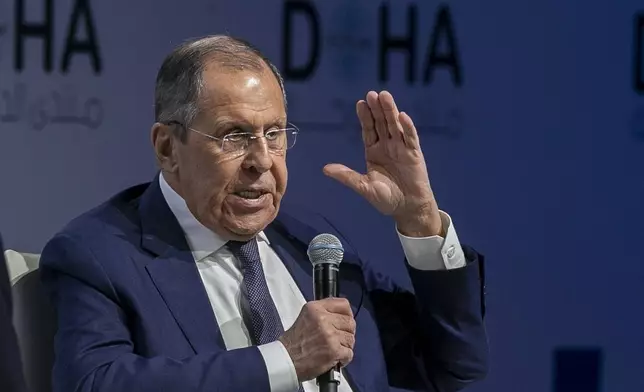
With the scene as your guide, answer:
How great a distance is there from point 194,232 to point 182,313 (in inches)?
9.1

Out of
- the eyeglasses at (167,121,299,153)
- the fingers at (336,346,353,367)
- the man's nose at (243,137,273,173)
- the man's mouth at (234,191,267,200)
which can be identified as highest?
the eyeglasses at (167,121,299,153)

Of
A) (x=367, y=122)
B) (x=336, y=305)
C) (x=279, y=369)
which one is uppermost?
(x=367, y=122)

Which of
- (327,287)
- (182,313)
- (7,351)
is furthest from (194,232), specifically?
(7,351)

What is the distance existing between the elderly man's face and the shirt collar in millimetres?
22

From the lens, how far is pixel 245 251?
2.71m

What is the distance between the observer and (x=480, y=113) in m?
3.71

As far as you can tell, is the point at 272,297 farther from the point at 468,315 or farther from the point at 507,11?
the point at 507,11

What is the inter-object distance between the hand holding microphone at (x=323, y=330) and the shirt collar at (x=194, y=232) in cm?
37

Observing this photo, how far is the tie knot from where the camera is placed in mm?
2697

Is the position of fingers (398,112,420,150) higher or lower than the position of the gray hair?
lower

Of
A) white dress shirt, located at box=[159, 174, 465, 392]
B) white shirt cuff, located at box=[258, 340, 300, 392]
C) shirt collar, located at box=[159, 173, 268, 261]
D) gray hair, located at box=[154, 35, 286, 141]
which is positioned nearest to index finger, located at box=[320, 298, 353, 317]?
white shirt cuff, located at box=[258, 340, 300, 392]

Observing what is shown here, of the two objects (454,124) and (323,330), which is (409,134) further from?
(454,124)

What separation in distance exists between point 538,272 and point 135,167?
1.29m

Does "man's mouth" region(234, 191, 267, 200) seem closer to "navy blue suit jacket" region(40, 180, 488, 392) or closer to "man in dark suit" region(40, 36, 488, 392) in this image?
"man in dark suit" region(40, 36, 488, 392)
